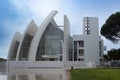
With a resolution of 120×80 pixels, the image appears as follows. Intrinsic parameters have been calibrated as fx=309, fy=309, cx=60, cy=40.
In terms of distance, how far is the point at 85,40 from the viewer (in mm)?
66438

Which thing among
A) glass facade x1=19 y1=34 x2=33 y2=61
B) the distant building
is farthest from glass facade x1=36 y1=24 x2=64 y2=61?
the distant building

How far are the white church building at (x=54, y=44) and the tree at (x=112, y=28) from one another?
15550 millimetres

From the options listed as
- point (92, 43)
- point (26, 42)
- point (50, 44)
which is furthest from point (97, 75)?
point (50, 44)

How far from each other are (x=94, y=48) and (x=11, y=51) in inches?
788

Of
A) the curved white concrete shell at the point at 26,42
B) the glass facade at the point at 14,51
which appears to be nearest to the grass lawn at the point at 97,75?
the curved white concrete shell at the point at 26,42

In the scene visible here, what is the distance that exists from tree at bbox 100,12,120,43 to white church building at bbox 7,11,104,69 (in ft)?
51.0

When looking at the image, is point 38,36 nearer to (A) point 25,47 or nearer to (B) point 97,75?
(A) point 25,47

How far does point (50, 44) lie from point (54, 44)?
3.01ft

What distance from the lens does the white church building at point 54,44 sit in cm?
6562

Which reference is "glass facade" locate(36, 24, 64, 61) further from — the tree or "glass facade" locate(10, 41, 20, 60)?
the tree

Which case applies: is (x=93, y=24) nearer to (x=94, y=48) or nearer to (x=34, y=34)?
(x=94, y=48)

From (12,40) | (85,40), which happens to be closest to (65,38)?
(85,40)

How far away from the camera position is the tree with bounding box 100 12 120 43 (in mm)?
46469

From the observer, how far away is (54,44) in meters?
70.6
